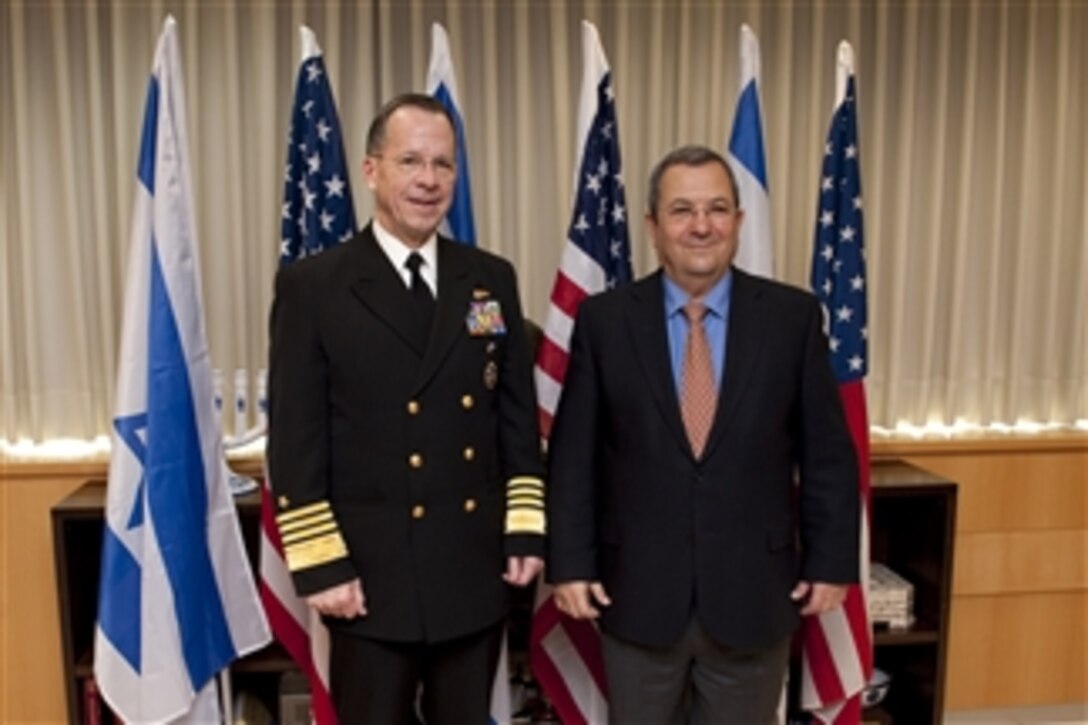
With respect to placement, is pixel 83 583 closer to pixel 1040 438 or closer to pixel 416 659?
pixel 416 659

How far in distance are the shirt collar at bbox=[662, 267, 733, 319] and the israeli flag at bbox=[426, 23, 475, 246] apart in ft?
2.29

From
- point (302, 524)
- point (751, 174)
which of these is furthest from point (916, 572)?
point (302, 524)

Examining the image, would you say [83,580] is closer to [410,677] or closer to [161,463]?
[161,463]

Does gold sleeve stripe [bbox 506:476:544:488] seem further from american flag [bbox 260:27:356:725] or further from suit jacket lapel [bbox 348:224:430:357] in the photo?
american flag [bbox 260:27:356:725]

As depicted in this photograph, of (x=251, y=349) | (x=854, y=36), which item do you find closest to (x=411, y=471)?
(x=251, y=349)

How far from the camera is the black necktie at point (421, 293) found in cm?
159

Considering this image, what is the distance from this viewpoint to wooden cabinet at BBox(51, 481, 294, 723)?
91.2 inches

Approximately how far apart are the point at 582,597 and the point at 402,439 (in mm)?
451

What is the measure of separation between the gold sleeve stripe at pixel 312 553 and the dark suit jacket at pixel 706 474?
15.7 inches

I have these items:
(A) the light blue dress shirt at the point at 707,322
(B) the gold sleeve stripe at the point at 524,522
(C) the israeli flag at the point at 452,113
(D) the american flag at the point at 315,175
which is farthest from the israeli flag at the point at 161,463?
(A) the light blue dress shirt at the point at 707,322

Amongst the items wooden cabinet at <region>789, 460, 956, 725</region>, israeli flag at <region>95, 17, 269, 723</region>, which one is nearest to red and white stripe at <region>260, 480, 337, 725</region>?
israeli flag at <region>95, 17, 269, 723</region>

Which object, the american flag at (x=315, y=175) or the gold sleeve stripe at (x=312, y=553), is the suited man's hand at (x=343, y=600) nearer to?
the gold sleeve stripe at (x=312, y=553)

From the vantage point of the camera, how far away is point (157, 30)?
261cm

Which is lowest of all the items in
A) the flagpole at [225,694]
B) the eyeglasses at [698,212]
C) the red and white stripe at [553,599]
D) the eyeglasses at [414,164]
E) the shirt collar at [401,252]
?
the flagpole at [225,694]
